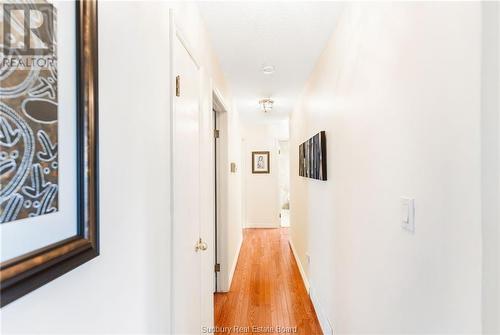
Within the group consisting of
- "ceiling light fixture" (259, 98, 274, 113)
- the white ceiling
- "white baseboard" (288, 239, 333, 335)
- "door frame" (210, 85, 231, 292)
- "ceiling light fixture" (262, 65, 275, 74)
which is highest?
the white ceiling

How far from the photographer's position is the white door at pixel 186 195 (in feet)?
4.22

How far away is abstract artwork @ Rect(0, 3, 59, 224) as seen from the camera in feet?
1.42

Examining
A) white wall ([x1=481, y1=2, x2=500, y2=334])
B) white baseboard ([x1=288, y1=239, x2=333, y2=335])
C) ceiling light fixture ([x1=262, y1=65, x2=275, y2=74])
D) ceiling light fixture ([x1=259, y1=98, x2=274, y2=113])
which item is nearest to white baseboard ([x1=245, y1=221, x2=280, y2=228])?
white baseboard ([x1=288, y1=239, x2=333, y2=335])

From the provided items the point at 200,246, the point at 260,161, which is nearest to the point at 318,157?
the point at 200,246

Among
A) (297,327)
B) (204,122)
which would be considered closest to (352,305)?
(297,327)

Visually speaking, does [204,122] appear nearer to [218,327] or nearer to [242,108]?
[218,327]

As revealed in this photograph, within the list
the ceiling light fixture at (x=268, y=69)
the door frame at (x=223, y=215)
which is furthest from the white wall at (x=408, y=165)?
the door frame at (x=223, y=215)

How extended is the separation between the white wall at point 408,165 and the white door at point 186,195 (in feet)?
2.94

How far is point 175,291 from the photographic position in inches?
49.7

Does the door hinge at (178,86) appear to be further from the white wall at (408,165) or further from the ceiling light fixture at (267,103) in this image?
the ceiling light fixture at (267,103)

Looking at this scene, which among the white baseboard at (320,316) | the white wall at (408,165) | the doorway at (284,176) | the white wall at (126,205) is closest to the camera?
the white wall at (126,205)

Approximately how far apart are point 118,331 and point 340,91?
171 centimetres

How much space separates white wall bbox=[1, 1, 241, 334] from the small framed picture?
5179 mm

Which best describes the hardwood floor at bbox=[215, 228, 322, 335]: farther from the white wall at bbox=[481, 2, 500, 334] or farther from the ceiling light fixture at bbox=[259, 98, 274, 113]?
the ceiling light fixture at bbox=[259, 98, 274, 113]
